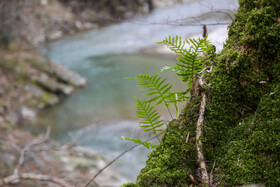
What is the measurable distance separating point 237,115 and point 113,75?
13.2 meters

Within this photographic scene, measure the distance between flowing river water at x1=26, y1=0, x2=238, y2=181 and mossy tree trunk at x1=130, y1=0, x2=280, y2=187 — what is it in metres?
0.41

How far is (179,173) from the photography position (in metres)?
1.37

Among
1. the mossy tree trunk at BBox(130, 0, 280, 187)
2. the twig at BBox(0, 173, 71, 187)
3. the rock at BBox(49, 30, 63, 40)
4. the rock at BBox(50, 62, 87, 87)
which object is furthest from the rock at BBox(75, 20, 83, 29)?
the mossy tree trunk at BBox(130, 0, 280, 187)

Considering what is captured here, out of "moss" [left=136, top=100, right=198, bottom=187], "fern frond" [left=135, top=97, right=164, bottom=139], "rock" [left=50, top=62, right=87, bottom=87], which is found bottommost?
"rock" [left=50, top=62, right=87, bottom=87]

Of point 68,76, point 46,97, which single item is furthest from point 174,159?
point 68,76

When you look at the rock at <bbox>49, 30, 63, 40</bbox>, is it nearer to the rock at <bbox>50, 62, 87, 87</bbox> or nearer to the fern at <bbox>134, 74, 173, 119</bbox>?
the rock at <bbox>50, 62, 87, 87</bbox>

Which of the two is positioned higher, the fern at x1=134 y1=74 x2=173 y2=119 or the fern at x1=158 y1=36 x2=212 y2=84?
the fern at x1=158 y1=36 x2=212 y2=84

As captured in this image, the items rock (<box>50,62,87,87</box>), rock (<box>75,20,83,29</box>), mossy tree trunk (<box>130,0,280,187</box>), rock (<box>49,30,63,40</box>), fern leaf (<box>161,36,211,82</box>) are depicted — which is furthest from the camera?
rock (<box>75,20,83,29</box>)

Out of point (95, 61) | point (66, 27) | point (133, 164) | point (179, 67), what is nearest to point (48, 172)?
point (133, 164)

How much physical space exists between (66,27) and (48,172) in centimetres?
1842

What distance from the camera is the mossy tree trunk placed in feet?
4.28

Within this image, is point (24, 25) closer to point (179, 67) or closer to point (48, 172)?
point (48, 172)

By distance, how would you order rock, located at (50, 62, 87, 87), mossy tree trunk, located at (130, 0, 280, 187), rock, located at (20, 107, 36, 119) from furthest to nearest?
rock, located at (50, 62, 87, 87) < rock, located at (20, 107, 36, 119) < mossy tree trunk, located at (130, 0, 280, 187)

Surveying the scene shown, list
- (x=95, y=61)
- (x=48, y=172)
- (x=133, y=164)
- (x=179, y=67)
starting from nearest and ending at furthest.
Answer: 1. (x=179, y=67)
2. (x=48, y=172)
3. (x=133, y=164)
4. (x=95, y=61)
